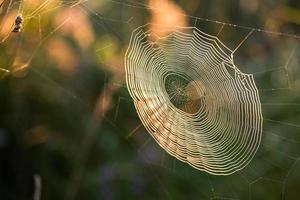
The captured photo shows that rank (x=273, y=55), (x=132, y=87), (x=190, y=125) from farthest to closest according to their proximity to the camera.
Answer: (x=273, y=55), (x=190, y=125), (x=132, y=87)

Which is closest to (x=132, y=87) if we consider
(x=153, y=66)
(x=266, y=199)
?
(x=153, y=66)

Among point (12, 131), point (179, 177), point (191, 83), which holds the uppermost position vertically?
point (191, 83)

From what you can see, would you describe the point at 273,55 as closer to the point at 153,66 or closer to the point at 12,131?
the point at 153,66

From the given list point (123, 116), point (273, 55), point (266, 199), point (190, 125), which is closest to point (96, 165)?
point (123, 116)

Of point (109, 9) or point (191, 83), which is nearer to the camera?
point (191, 83)

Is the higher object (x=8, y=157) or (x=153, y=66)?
(x=153, y=66)

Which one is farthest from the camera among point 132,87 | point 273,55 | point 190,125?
point 273,55
